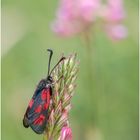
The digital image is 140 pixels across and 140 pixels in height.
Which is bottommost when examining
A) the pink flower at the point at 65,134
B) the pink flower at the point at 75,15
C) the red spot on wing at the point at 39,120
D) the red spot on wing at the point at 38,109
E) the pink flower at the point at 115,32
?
the pink flower at the point at 65,134

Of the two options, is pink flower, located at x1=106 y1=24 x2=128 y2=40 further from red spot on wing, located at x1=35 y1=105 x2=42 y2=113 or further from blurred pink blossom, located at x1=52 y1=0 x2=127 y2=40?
red spot on wing, located at x1=35 y1=105 x2=42 y2=113

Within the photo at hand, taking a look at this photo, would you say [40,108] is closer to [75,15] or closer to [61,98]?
[61,98]

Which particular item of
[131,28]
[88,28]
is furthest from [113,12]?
[131,28]

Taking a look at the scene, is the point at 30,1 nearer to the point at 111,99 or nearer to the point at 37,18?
the point at 37,18

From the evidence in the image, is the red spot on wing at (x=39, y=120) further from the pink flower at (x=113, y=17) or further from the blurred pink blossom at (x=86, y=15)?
the pink flower at (x=113, y=17)

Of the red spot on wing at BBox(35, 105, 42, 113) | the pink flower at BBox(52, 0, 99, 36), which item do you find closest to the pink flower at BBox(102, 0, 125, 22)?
the pink flower at BBox(52, 0, 99, 36)

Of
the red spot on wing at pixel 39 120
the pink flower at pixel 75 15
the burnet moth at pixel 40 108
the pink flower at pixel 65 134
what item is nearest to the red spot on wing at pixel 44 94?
the burnet moth at pixel 40 108

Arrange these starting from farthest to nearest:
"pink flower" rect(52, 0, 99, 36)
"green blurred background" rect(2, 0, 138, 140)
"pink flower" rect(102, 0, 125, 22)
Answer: "green blurred background" rect(2, 0, 138, 140) → "pink flower" rect(102, 0, 125, 22) → "pink flower" rect(52, 0, 99, 36)

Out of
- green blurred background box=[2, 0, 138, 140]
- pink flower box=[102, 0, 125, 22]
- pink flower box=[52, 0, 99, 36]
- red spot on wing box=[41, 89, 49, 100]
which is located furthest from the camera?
green blurred background box=[2, 0, 138, 140]
